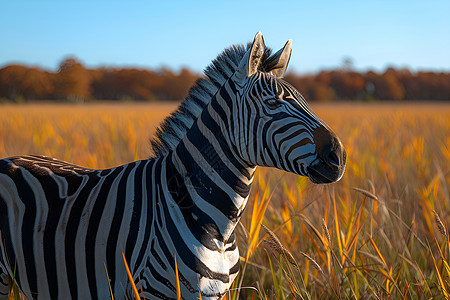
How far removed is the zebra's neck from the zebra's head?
0.06m

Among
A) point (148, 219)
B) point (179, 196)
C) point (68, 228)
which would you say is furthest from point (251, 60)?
point (68, 228)

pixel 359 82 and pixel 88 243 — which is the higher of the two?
pixel 359 82

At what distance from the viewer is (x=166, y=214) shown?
136 cm

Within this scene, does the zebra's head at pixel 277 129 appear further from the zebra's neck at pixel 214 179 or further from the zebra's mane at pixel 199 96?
the zebra's mane at pixel 199 96

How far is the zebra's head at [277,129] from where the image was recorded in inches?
46.9

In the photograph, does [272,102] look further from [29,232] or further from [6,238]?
[6,238]

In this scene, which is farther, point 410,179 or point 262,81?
point 410,179

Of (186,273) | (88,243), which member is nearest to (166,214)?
(186,273)

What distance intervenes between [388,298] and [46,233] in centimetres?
146

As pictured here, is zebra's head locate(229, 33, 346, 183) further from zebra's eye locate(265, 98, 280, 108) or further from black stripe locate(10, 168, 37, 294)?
black stripe locate(10, 168, 37, 294)

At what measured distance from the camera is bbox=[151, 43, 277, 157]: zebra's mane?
1542 mm

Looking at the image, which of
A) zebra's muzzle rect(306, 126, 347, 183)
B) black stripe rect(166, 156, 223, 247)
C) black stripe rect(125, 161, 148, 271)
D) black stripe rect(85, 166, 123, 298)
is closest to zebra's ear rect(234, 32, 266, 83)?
zebra's muzzle rect(306, 126, 347, 183)

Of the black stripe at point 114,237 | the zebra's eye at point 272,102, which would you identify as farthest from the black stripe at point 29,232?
the zebra's eye at point 272,102

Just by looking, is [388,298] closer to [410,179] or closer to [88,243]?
[88,243]
